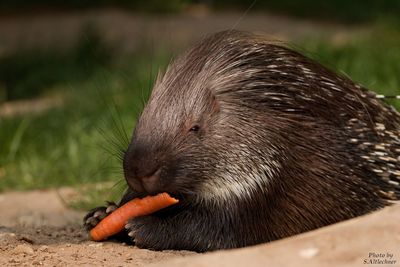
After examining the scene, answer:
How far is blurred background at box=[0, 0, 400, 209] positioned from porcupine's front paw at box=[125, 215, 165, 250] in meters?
0.43

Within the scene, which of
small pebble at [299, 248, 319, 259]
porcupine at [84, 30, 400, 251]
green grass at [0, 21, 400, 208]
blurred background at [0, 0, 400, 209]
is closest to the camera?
small pebble at [299, 248, 319, 259]

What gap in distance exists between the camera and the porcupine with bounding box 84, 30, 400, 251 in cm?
317

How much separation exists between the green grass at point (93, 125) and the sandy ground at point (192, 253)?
557 millimetres

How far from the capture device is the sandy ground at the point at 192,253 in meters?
2.31

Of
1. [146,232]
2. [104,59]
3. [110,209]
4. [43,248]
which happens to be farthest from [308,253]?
[104,59]

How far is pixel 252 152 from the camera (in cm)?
320

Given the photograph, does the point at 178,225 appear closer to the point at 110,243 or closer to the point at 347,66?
the point at 110,243

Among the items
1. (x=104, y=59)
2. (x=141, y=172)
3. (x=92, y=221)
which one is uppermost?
(x=141, y=172)

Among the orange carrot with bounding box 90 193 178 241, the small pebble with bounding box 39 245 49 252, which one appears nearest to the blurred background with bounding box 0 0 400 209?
the orange carrot with bounding box 90 193 178 241

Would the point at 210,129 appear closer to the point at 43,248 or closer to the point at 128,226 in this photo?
the point at 128,226

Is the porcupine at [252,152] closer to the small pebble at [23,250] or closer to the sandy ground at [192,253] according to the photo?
the sandy ground at [192,253]

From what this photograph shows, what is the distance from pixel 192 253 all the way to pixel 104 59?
6105 millimetres

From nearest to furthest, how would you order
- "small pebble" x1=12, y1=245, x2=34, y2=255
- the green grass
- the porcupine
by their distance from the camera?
1. "small pebble" x1=12, y1=245, x2=34, y2=255
2. the porcupine
3. the green grass

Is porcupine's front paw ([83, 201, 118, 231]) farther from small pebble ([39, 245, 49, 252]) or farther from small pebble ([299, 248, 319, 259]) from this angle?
small pebble ([299, 248, 319, 259])
